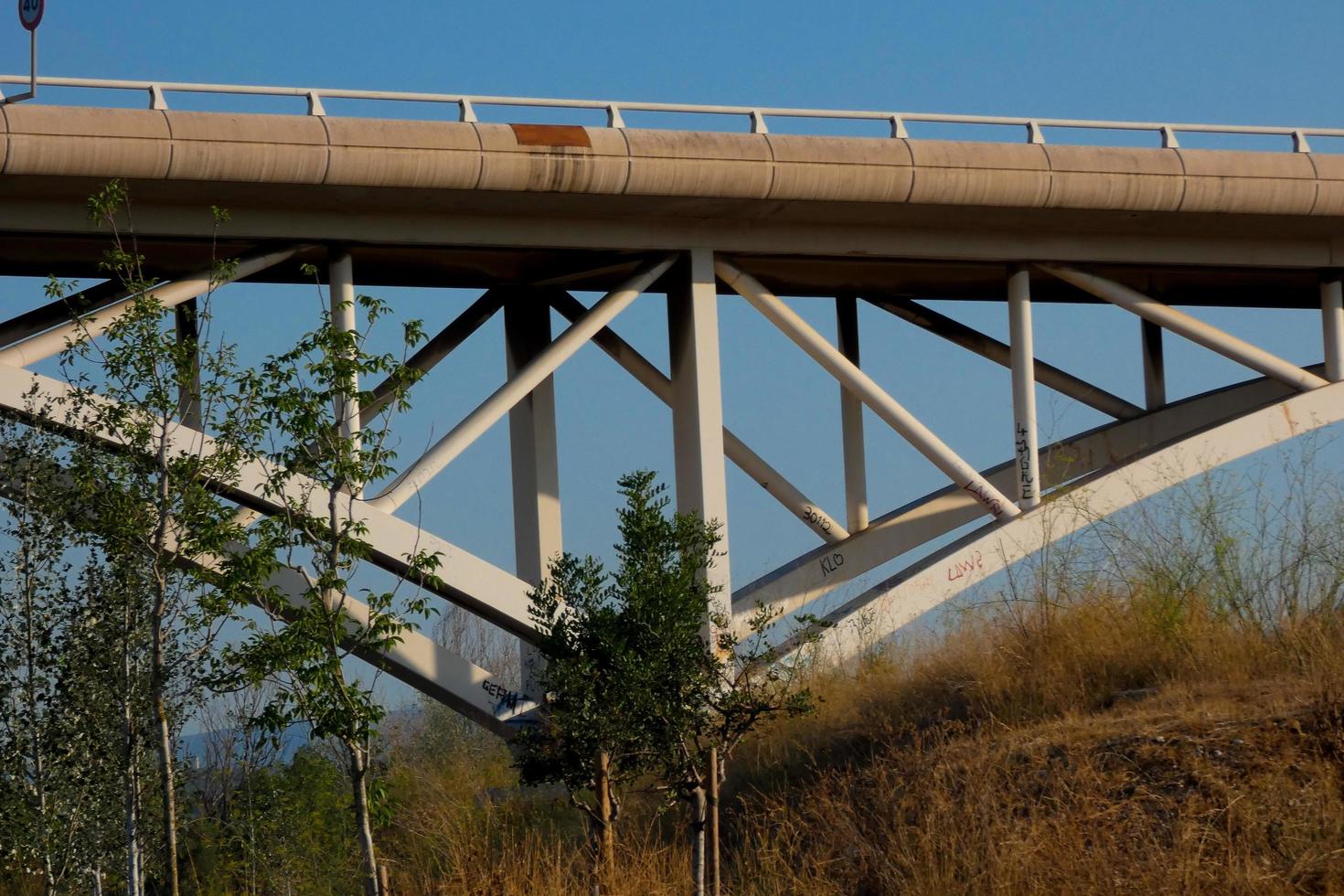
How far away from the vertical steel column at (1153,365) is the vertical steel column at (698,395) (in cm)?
715

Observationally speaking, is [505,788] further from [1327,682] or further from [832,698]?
[1327,682]

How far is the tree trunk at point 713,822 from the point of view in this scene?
11531mm

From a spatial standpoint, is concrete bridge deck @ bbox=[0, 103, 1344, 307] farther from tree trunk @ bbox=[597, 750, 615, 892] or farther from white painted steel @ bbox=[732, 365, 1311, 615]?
tree trunk @ bbox=[597, 750, 615, 892]

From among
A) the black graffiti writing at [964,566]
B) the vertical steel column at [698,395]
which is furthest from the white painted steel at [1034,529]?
the vertical steel column at [698,395]

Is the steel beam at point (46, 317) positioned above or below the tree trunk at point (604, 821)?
above

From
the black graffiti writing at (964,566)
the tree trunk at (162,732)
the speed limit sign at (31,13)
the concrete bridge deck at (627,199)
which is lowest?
the tree trunk at (162,732)

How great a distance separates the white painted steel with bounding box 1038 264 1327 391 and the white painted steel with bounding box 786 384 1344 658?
0.35 meters

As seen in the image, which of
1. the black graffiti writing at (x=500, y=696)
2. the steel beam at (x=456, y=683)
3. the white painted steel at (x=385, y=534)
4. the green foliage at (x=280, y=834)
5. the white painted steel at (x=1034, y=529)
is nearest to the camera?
the white painted steel at (x=385, y=534)

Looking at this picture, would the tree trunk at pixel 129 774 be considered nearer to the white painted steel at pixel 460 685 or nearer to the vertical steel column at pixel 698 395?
the white painted steel at pixel 460 685

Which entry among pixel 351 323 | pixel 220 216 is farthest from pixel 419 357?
pixel 220 216

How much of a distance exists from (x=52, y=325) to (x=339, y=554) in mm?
5885

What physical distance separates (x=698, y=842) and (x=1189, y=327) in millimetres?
9749

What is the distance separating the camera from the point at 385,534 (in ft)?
48.7

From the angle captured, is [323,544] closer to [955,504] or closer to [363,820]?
[363,820]
